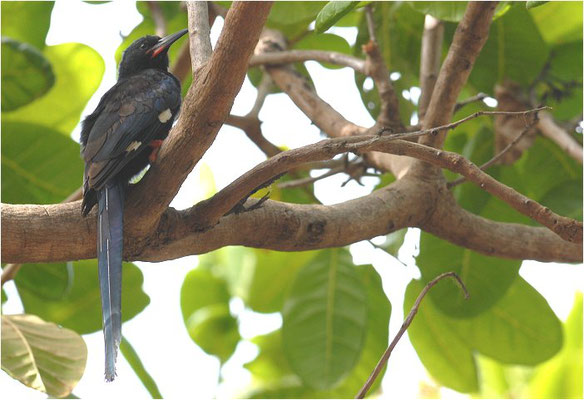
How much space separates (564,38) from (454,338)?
4.62 feet

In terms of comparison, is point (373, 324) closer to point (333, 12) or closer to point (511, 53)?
point (511, 53)

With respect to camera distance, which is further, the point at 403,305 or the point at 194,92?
the point at 403,305

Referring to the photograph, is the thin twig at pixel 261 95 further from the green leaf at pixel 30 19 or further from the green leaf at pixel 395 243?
the green leaf at pixel 30 19

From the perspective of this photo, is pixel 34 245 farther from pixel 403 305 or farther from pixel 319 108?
pixel 403 305

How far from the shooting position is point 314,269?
12.1 feet

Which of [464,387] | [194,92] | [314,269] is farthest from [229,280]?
[194,92]

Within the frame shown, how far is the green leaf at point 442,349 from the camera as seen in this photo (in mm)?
3705

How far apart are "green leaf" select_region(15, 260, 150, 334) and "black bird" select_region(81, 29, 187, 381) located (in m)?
0.87

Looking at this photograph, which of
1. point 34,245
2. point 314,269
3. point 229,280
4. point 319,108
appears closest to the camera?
point 34,245

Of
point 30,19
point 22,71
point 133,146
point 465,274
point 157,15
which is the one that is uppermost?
point 157,15

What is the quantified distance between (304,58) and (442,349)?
142 centimetres

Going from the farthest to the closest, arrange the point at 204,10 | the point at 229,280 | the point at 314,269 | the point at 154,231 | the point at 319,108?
the point at 229,280
the point at 314,269
the point at 319,108
the point at 204,10
the point at 154,231

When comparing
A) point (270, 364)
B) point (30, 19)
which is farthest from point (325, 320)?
point (30, 19)

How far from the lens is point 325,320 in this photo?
359 cm
